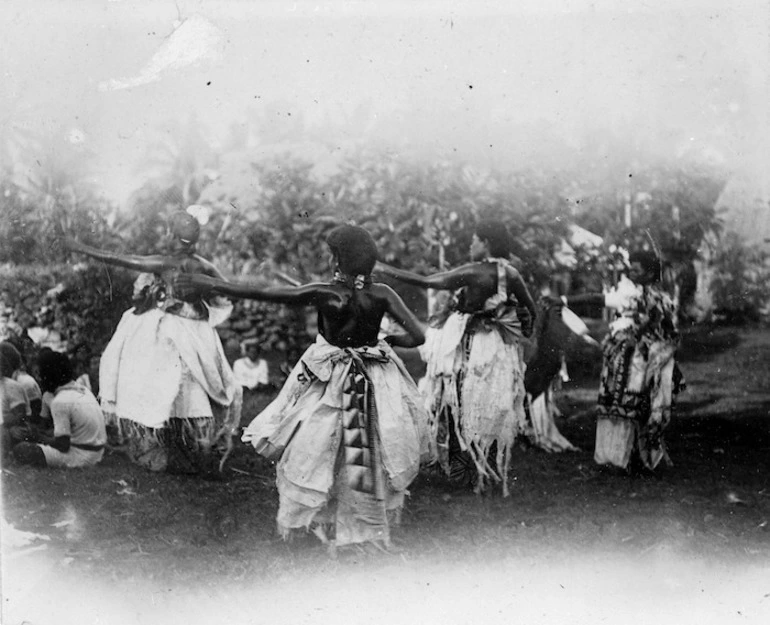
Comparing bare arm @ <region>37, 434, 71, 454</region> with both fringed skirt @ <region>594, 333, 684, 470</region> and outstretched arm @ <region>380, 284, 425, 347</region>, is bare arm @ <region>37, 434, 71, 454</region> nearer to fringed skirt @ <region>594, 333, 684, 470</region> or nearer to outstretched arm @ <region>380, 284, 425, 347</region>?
outstretched arm @ <region>380, 284, 425, 347</region>

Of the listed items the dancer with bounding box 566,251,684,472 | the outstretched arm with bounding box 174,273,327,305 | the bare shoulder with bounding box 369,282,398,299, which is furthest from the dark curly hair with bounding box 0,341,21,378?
the dancer with bounding box 566,251,684,472

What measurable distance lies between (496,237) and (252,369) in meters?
1.35

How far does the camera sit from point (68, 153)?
419cm

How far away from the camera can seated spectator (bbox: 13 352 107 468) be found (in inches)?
166

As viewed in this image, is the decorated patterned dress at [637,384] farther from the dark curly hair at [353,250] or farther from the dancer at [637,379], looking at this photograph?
the dark curly hair at [353,250]

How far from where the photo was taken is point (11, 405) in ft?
14.0

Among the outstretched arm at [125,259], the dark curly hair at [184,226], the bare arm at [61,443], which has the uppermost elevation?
the dark curly hair at [184,226]

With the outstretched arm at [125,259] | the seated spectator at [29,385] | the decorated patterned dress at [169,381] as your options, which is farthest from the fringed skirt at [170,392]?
the seated spectator at [29,385]

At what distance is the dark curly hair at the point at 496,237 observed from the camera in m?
4.12

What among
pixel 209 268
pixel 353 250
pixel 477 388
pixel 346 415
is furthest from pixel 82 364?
pixel 477 388

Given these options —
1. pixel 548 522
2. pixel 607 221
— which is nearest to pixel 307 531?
pixel 548 522

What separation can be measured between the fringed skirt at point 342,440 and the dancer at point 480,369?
186 millimetres

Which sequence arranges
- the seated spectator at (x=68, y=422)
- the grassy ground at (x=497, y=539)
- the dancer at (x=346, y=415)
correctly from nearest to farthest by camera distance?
1. the dancer at (x=346, y=415)
2. the grassy ground at (x=497, y=539)
3. the seated spectator at (x=68, y=422)

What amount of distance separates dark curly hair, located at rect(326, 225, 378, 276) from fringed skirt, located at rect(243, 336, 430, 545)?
1.21ft
